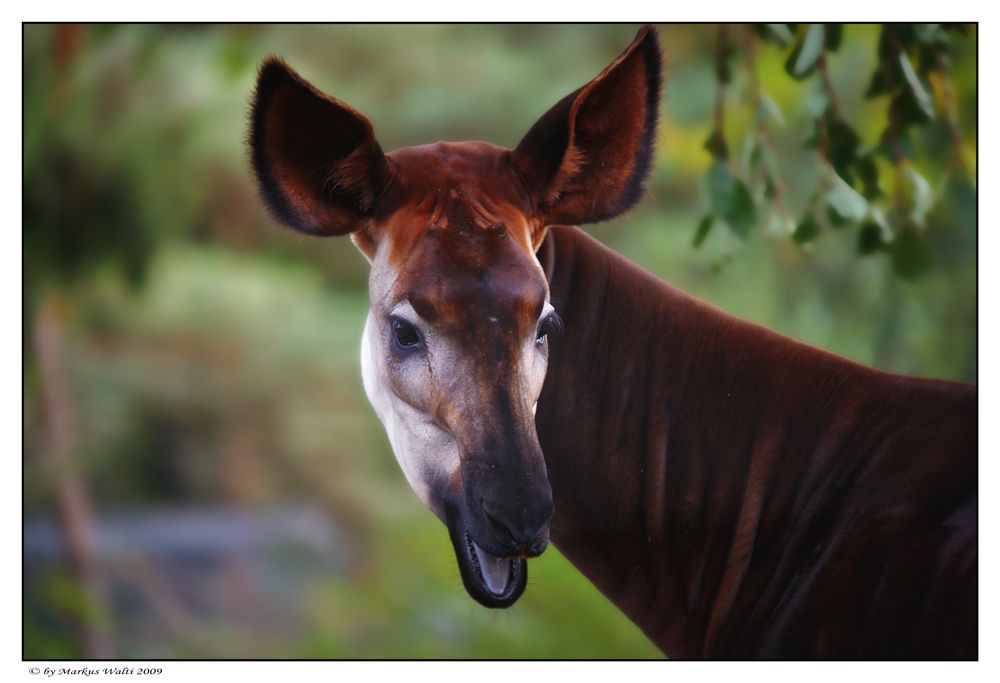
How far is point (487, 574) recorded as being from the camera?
1602 millimetres

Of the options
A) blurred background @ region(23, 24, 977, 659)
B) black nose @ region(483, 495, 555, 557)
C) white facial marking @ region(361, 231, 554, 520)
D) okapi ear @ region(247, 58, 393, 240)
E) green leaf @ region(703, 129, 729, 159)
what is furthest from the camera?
blurred background @ region(23, 24, 977, 659)

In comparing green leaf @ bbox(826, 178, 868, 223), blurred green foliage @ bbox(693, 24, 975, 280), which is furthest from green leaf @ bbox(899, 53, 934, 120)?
green leaf @ bbox(826, 178, 868, 223)

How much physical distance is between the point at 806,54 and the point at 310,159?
140cm

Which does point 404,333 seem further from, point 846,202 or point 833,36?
point 833,36

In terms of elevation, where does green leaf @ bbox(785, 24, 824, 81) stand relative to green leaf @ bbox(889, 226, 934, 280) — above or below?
above

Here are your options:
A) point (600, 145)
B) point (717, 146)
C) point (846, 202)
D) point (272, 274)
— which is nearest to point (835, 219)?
point (846, 202)

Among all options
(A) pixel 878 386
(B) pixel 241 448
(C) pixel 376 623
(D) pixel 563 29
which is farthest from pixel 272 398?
(A) pixel 878 386

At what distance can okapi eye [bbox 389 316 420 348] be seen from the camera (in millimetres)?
1597

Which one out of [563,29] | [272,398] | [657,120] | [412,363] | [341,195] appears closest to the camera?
[412,363]

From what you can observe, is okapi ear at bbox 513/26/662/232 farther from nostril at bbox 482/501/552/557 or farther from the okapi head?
nostril at bbox 482/501/552/557

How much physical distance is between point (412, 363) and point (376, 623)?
1.98 meters

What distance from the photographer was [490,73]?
2.75 metres

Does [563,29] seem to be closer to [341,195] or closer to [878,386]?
[341,195]

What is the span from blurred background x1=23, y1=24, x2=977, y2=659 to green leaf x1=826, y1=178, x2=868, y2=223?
2cm
